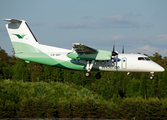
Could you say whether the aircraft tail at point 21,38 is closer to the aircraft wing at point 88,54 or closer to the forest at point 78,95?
the aircraft wing at point 88,54

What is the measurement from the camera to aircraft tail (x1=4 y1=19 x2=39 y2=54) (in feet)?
92.9

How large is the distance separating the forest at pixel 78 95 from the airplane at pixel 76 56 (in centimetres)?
2185

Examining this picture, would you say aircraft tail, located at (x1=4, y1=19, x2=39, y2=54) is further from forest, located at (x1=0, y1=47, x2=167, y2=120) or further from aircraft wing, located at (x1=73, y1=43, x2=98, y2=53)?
forest, located at (x1=0, y1=47, x2=167, y2=120)

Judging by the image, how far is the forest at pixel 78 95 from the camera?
49.2 metres

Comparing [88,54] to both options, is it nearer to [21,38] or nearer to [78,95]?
[21,38]

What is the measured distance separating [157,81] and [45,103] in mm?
34463

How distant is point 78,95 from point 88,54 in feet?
141

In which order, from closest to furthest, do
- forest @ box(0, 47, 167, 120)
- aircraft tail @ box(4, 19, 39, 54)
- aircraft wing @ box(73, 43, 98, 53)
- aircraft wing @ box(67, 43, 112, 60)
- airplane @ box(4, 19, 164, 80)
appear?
aircraft wing @ box(73, 43, 98, 53), aircraft wing @ box(67, 43, 112, 60), airplane @ box(4, 19, 164, 80), aircraft tail @ box(4, 19, 39, 54), forest @ box(0, 47, 167, 120)

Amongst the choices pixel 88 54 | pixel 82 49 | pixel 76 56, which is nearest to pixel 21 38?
pixel 76 56

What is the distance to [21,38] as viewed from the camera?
93.9 feet

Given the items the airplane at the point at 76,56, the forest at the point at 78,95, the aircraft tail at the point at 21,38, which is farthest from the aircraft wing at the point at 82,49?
the forest at the point at 78,95

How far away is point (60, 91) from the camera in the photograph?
66.9 m

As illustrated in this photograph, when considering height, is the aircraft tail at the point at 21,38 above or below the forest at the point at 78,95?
above

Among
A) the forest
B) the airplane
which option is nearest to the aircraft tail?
the airplane
